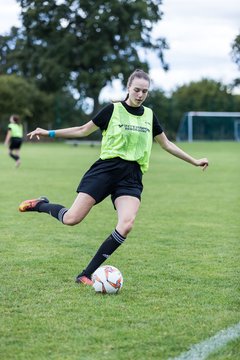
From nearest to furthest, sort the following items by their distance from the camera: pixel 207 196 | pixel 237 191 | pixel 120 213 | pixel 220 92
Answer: pixel 120 213
pixel 207 196
pixel 237 191
pixel 220 92

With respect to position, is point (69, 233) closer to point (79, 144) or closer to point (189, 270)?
point (189, 270)

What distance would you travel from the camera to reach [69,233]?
30.8ft

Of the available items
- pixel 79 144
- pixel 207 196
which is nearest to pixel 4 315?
pixel 207 196

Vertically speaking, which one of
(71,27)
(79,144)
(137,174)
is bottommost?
(79,144)

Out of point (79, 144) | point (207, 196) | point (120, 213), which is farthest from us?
point (79, 144)

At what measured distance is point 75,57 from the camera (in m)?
60.7

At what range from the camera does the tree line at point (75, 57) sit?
5947 cm

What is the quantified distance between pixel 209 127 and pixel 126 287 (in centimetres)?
5656

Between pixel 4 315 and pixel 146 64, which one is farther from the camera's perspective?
pixel 146 64

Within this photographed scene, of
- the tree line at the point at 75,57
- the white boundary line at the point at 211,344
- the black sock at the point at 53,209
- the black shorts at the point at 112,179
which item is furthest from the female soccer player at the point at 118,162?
the tree line at the point at 75,57

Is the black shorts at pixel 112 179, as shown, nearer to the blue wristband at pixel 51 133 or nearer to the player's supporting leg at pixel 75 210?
the player's supporting leg at pixel 75 210

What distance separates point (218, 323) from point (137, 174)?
184 cm

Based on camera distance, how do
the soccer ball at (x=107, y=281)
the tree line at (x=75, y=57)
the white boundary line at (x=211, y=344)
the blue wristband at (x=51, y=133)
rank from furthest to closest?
the tree line at (x=75, y=57), the blue wristband at (x=51, y=133), the soccer ball at (x=107, y=281), the white boundary line at (x=211, y=344)

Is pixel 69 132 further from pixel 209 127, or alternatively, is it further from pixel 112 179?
pixel 209 127
